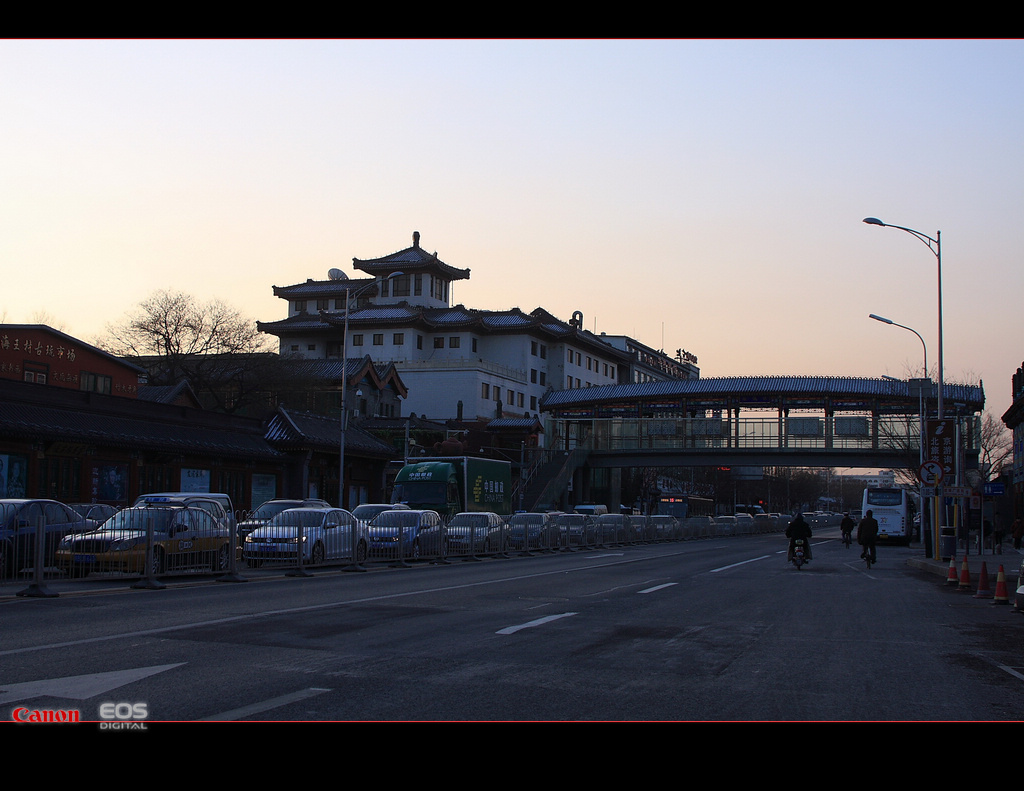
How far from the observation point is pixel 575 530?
132ft

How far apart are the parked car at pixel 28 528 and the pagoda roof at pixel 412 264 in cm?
7973

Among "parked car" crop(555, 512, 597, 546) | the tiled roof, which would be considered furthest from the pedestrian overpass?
"parked car" crop(555, 512, 597, 546)

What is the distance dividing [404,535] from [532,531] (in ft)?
35.6

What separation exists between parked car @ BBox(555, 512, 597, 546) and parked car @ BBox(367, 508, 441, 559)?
11072 mm

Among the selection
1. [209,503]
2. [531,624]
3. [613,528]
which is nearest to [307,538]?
[209,503]

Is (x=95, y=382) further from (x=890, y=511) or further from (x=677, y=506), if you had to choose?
(x=677, y=506)

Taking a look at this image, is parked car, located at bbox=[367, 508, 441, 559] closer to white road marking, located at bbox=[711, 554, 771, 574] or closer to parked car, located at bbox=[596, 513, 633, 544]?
white road marking, located at bbox=[711, 554, 771, 574]

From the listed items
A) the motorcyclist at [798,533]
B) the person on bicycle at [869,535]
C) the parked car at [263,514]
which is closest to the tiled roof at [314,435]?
the parked car at [263,514]

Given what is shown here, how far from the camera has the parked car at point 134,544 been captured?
1820 centimetres

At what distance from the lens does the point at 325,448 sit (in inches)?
1895

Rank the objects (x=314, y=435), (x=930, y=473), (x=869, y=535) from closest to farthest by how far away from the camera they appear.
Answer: (x=930, y=473) < (x=869, y=535) < (x=314, y=435)
